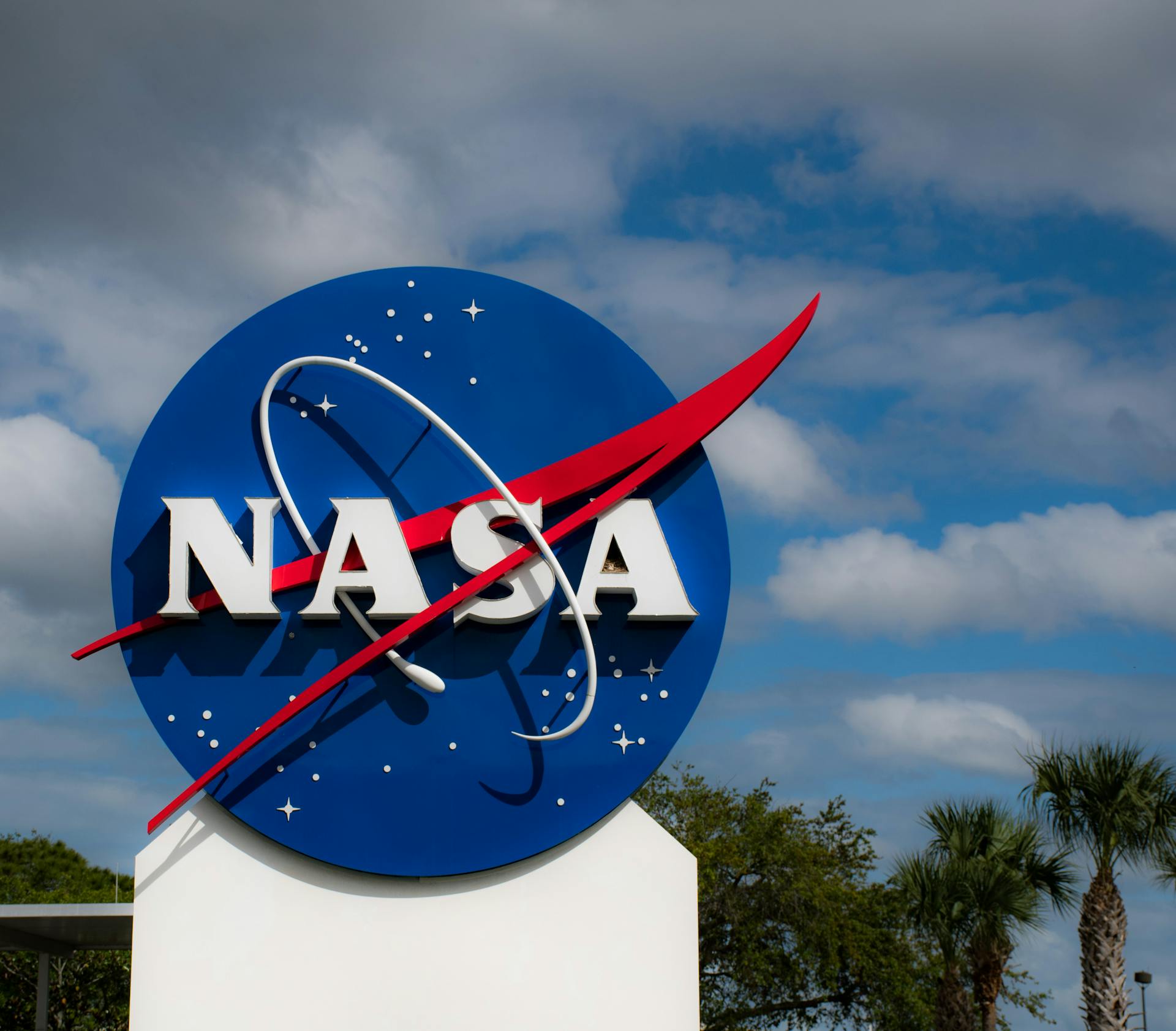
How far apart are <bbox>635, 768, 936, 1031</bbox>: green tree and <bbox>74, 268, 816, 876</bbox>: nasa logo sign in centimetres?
2091

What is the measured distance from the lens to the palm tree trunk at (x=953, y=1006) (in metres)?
23.5

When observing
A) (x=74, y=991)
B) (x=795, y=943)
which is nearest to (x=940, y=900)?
(x=795, y=943)

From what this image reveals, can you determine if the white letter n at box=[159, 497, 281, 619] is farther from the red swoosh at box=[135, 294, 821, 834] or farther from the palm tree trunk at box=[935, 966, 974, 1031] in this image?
the palm tree trunk at box=[935, 966, 974, 1031]

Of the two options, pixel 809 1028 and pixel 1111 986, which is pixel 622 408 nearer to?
pixel 1111 986

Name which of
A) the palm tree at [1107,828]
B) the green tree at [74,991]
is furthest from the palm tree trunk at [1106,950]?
the green tree at [74,991]

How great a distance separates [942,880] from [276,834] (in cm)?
1329

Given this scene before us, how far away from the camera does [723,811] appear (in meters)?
35.2

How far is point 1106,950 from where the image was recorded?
19891mm

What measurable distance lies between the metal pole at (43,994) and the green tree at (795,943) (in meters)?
16.9

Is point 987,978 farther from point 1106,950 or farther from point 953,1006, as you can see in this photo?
point 1106,950

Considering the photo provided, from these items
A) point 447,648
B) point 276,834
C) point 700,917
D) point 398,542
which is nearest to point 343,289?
point 398,542

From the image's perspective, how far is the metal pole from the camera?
19109mm

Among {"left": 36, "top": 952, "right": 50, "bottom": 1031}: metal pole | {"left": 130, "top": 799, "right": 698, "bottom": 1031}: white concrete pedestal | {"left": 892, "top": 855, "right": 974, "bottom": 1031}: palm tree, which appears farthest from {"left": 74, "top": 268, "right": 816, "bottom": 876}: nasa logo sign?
{"left": 892, "top": 855, "right": 974, "bottom": 1031}: palm tree

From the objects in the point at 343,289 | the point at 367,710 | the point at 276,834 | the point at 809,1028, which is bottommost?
the point at 809,1028
